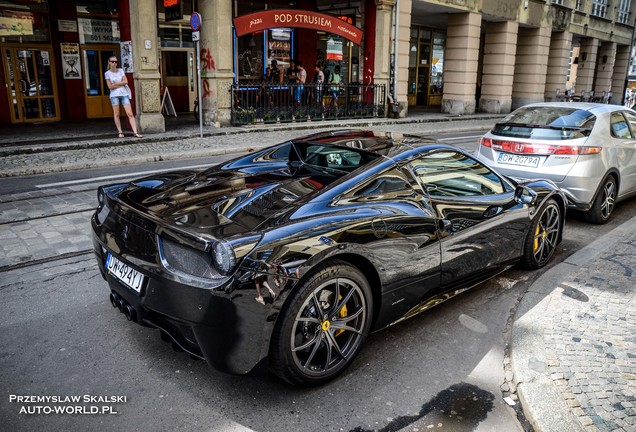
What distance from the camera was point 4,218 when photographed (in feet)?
21.7

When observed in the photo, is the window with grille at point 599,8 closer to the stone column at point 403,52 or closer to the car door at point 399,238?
the stone column at point 403,52

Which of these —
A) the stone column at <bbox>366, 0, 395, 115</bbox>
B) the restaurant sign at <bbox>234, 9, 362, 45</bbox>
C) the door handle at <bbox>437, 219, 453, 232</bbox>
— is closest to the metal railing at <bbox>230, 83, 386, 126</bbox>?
the stone column at <bbox>366, 0, 395, 115</bbox>

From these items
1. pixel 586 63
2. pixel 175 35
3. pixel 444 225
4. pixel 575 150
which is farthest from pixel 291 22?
pixel 586 63

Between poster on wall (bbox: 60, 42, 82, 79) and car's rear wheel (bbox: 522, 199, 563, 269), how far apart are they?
17.3 m

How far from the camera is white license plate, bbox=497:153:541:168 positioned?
693 cm

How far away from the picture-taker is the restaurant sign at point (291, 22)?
56.1 feet

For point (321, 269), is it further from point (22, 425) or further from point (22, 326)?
point (22, 326)

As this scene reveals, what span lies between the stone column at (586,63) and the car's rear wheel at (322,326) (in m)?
38.5

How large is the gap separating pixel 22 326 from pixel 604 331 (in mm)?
4366

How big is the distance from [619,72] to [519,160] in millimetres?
41954

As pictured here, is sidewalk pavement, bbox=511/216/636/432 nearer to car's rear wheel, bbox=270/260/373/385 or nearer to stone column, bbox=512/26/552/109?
car's rear wheel, bbox=270/260/373/385

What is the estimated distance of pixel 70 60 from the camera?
17844 millimetres

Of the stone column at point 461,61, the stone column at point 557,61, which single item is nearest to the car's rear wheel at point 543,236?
the stone column at point 461,61

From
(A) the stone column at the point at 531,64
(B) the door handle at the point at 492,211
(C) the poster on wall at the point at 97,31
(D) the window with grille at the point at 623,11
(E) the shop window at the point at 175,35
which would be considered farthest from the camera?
(D) the window with grille at the point at 623,11
